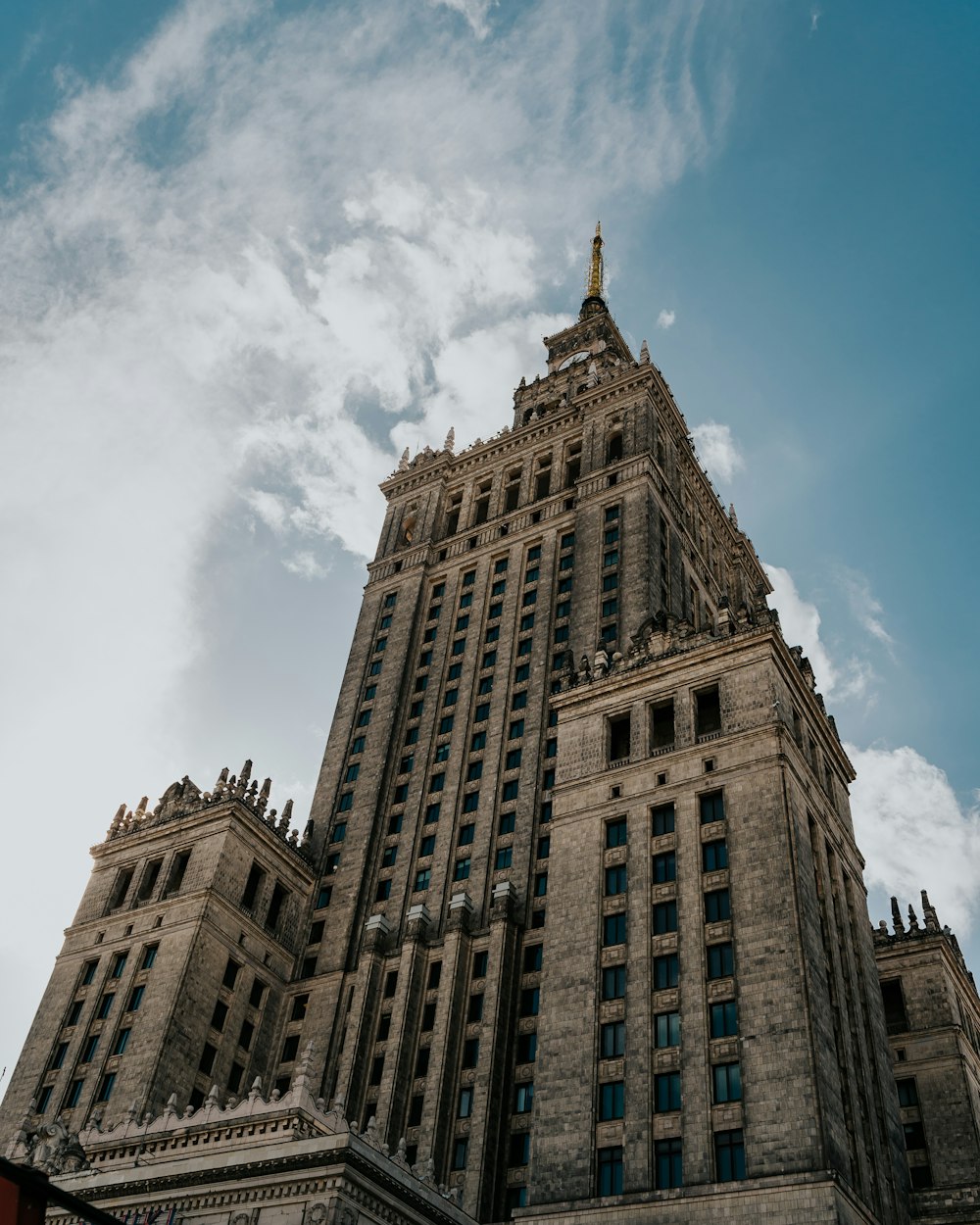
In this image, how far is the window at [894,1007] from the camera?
69.9 m

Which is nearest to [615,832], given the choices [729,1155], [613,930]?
[613,930]

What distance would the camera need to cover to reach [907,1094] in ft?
218

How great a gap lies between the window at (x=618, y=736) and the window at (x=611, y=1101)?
60.9 feet

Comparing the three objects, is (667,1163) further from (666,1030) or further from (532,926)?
(532,926)

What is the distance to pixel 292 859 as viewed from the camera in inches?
2923

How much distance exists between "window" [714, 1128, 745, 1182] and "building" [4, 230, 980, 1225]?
0.12m

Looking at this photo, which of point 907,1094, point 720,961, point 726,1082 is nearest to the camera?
point 726,1082

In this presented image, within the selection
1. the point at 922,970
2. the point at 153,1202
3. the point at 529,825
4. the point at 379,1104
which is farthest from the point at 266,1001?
the point at 922,970

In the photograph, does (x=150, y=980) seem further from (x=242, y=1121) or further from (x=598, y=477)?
(x=598, y=477)

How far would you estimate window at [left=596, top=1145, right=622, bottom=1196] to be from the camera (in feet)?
147

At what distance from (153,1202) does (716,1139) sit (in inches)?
841

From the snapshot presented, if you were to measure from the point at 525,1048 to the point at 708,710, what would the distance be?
65.7 feet

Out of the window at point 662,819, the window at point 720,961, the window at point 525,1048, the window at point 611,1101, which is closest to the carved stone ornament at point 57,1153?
Answer: the window at point 611,1101

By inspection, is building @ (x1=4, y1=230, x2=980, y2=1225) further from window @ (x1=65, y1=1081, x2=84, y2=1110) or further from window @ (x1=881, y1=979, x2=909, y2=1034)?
window @ (x1=881, y1=979, x2=909, y2=1034)
